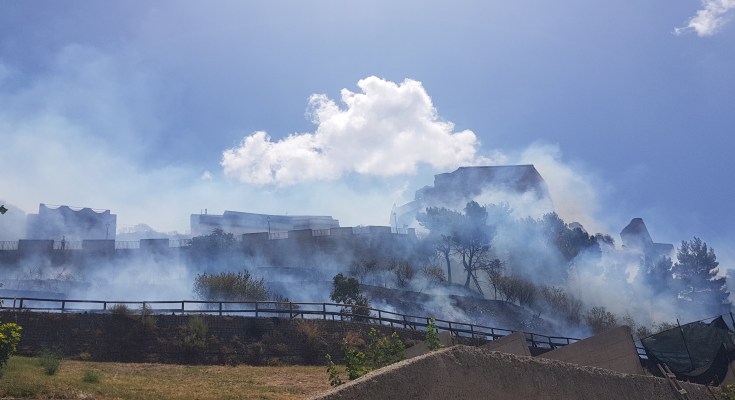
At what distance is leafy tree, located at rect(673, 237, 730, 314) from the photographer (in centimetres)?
5959

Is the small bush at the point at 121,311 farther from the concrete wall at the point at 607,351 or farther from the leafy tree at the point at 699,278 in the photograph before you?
the leafy tree at the point at 699,278

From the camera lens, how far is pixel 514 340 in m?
14.4

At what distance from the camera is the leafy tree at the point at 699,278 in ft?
196

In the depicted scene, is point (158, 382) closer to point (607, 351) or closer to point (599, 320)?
point (607, 351)

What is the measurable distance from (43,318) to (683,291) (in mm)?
56662

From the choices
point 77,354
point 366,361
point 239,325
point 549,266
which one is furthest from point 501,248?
point 366,361

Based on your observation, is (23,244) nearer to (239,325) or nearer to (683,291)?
(239,325)

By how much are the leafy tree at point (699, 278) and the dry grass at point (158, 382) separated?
165 feet

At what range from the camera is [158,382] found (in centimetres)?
1644

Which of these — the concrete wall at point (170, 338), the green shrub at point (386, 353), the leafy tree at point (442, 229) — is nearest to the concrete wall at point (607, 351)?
the green shrub at point (386, 353)

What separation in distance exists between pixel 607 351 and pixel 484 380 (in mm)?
8871

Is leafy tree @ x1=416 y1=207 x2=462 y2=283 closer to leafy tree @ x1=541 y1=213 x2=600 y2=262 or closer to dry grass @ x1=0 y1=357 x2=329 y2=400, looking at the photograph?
leafy tree @ x1=541 y1=213 x2=600 y2=262

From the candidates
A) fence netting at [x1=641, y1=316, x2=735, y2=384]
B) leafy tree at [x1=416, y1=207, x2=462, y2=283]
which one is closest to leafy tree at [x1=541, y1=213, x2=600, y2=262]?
leafy tree at [x1=416, y1=207, x2=462, y2=283]

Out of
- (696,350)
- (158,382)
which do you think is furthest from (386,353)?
(158,382)
